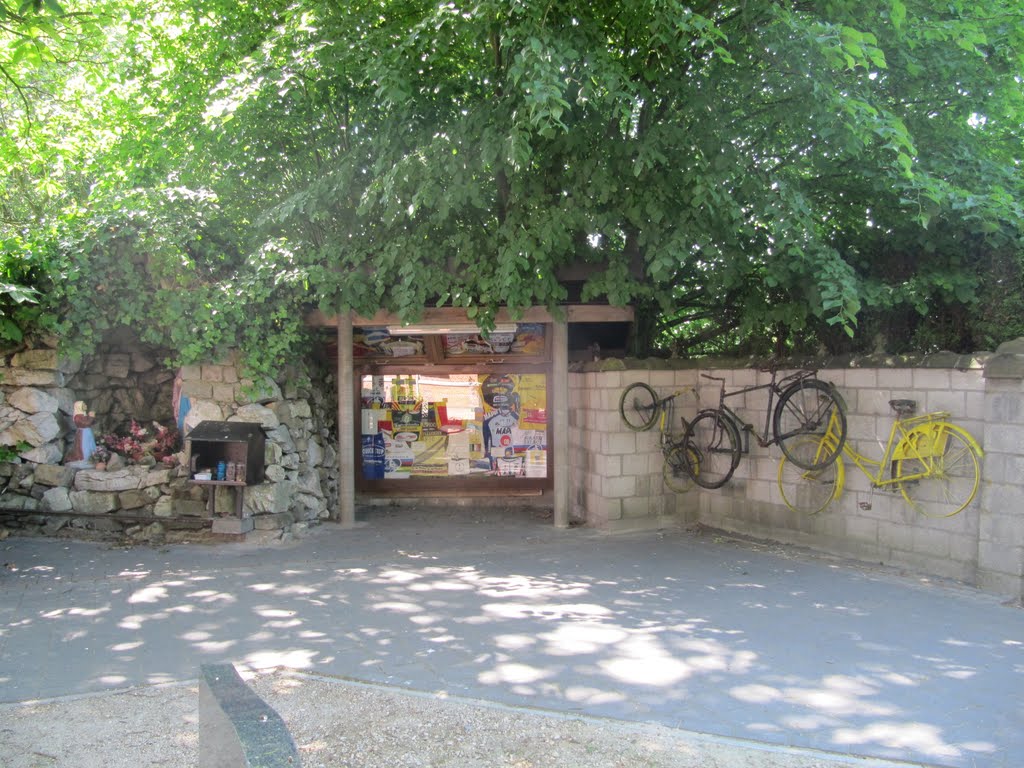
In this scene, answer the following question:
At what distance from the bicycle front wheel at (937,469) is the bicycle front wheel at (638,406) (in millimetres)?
2691

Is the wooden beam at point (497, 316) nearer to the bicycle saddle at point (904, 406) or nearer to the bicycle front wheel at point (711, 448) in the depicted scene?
the bicycle front wheel at point (711, 448)

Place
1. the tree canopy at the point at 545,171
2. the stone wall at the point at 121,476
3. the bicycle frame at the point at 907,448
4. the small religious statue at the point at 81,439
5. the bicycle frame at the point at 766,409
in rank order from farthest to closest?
the small religious statue at the point at 81,439, the stone wall at the point at 121,476, the bicycle frame at the point at 766,409, the tree canopy at the point at 545,171, the bicycle frame at the point at 907,448

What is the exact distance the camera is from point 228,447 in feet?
27.1

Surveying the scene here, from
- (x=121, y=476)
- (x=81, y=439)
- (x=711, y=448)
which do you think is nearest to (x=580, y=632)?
(x=711, y=448)

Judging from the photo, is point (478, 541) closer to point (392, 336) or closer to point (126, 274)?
point (392, 336)

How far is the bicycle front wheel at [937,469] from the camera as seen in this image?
6.22 meters

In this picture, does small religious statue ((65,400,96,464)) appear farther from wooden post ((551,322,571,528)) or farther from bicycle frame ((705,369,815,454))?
bicycle frame ((705,369,815,454))

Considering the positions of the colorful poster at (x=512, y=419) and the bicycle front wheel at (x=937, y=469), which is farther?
the colorful poster at (x=512, y=419)

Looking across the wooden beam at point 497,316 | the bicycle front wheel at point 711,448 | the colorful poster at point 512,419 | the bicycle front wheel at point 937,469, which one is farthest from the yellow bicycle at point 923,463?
the colorful poster at point 512,419

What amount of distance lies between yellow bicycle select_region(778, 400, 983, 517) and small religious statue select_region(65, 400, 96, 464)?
7355mm

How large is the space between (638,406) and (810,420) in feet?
Answer: 6.27

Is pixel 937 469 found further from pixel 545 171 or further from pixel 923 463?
pixel 545 171

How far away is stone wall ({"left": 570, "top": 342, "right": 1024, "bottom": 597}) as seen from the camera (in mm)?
5906

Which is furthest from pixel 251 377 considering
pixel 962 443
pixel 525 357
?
pixel 962 443
